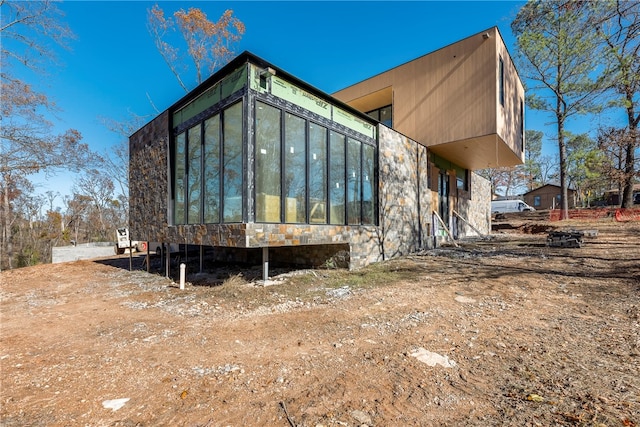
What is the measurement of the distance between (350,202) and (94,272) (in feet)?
32.7

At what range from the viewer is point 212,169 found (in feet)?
20.9

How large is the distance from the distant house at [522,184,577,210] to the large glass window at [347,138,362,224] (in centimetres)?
3739

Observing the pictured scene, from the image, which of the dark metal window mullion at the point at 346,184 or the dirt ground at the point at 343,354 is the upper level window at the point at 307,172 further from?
the dirt ground at the point at 343,354

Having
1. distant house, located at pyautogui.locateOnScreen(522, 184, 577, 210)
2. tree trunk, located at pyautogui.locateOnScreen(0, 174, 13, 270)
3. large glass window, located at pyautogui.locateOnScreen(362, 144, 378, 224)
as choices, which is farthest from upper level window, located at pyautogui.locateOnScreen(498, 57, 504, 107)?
distant house, located at pyautogui.locateOnScreen(522, 184, 577, 210)

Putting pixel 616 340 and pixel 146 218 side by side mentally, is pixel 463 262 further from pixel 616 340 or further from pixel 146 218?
pixel 146 218

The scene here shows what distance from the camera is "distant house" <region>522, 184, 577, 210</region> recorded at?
3443 cm

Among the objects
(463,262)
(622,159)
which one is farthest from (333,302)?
(622,159)

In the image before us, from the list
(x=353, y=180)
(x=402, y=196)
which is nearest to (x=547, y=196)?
(x=402, y=196)

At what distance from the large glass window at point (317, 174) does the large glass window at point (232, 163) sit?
165 cm

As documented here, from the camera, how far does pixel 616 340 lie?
2.94m

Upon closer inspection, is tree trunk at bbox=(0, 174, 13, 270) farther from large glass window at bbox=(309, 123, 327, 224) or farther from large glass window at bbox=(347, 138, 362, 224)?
large glass window at bbox=(347, 138, 362, 224)

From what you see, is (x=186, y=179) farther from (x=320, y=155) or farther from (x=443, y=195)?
(x=443, y=195)

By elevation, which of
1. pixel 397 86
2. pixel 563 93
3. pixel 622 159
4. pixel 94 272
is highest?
pixel 563 93

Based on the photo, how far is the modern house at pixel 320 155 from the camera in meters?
5.61
